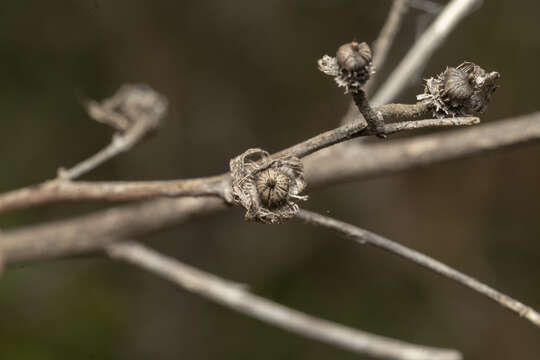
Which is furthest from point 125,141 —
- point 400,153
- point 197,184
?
point 400,153

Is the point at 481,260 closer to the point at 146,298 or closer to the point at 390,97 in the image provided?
the point at 390,97

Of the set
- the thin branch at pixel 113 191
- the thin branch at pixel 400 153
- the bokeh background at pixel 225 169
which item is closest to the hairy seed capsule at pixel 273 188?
the thin branch at pixel 113 191

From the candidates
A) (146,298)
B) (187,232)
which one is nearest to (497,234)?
(187,232)

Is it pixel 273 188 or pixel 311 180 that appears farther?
pixel 311 180

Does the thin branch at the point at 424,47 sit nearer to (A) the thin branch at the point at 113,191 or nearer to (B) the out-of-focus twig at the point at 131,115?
(B) the out-of-focus twig at the point at 131,115

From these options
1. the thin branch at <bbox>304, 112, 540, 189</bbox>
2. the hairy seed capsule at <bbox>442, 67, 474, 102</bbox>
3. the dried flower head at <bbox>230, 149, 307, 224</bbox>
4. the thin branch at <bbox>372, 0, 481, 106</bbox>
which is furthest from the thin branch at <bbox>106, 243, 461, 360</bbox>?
the hairy seed capsule at <bbox>442, 67, 474, 102</bbox>

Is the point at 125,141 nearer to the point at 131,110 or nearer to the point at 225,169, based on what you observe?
the point at 131,110
